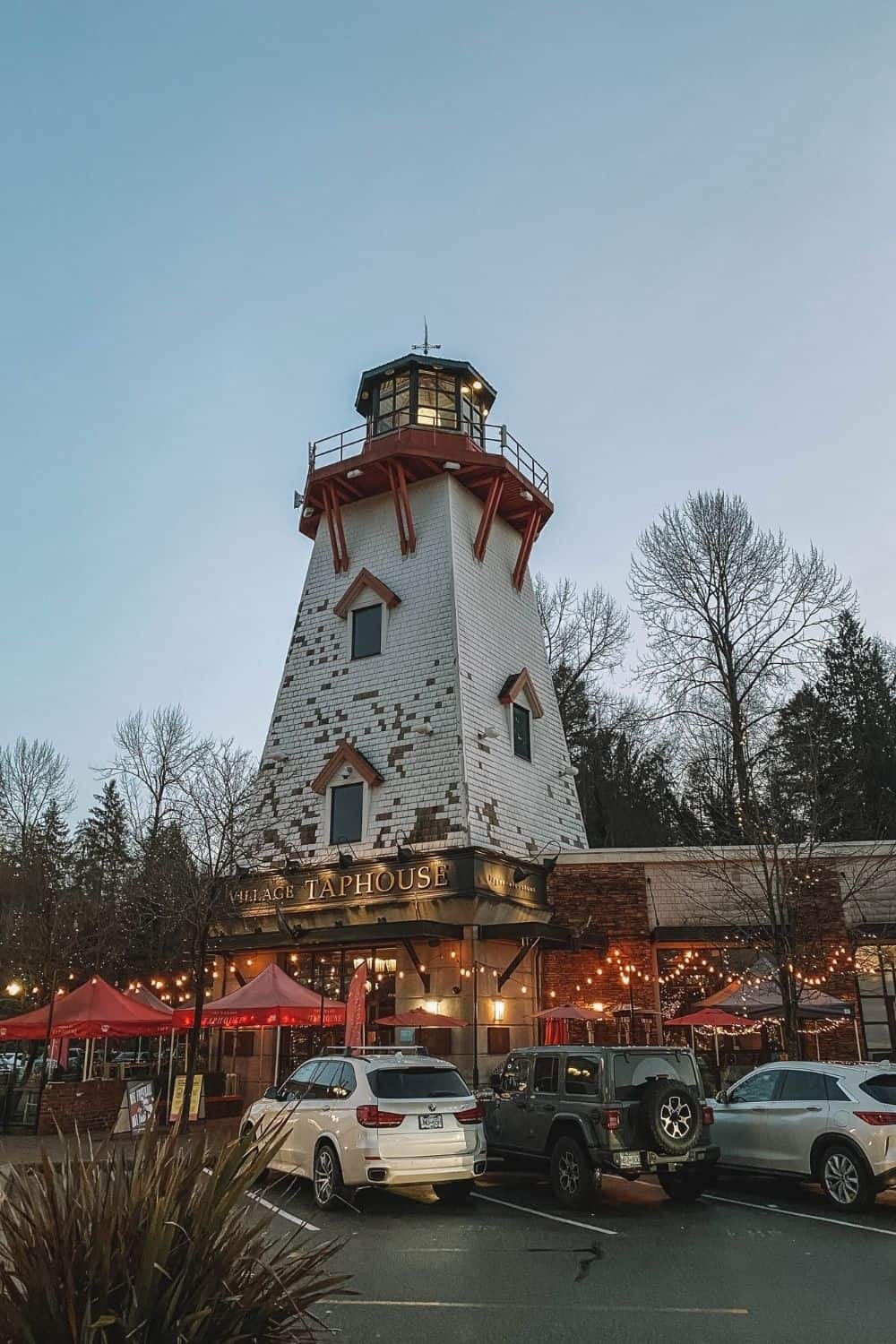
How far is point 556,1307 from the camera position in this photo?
7.09 m

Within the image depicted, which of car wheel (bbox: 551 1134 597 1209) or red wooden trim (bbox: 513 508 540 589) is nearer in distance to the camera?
car wheel (bbox: 551 1134 597 1209)

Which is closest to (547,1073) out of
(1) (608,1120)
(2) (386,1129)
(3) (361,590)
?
(1) (608,1120)

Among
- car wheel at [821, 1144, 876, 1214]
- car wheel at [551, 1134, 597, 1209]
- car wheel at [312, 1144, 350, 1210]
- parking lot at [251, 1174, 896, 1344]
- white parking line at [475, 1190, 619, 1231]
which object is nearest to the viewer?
parking lot at [251, 1174, 896, 1344]

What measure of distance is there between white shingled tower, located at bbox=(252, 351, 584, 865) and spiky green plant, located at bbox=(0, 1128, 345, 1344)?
54.4 feet

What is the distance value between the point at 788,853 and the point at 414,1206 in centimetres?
1336

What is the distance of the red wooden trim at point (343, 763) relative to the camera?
2314 cm

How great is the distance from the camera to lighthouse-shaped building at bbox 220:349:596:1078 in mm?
20969

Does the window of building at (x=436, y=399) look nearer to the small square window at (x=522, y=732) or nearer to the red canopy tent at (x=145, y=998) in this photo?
the small square window at (x=522, y=732)

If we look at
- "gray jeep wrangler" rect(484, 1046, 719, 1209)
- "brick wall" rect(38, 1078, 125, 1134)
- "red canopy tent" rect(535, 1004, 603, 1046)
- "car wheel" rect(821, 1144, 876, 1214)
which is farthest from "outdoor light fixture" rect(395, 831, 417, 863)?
"car wheel" rect(821, 1144, 876, 1214)

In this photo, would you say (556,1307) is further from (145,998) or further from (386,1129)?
(145,998)

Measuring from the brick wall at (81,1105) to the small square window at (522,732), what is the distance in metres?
11.7

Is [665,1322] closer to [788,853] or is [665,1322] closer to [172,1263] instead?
[172,1263]

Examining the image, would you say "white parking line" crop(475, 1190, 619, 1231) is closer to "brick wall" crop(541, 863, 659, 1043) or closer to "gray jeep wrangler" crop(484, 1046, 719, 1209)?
"gray jeep wrangler" crop(484, 1046, 719, 1209)

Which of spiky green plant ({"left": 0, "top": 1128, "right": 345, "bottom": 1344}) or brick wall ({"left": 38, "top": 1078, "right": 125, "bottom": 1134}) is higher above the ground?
spiky green plant ({"left": 0, "top": 1128, "right": 345, "bottom": 1344})
